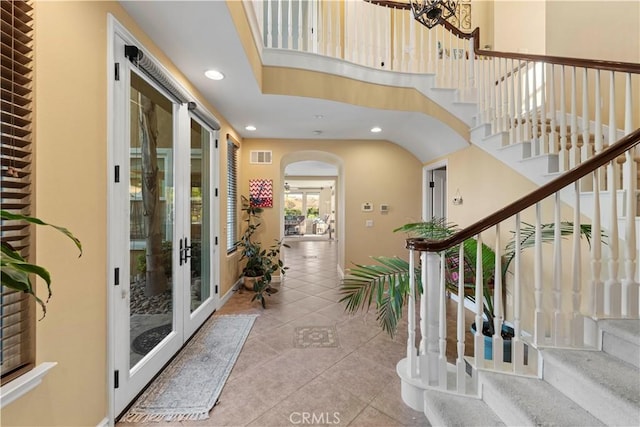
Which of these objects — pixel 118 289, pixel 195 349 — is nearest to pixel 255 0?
pixel 118 289

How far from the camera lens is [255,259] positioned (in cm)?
403

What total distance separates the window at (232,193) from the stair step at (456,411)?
10.1 ft

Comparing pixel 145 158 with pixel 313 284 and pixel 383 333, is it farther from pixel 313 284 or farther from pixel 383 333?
pixel 313 284

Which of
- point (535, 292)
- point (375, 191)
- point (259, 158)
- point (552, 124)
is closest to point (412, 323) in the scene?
point (535, 292)

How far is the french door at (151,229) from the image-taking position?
1646 mm

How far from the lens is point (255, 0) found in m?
2.47

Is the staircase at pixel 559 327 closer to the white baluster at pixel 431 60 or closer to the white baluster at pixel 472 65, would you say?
the white baluster at pixel 472 65

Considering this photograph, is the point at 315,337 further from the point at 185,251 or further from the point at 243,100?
the point at 243,100

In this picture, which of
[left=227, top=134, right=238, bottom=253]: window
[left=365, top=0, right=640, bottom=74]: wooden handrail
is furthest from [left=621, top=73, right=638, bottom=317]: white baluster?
[left=227, top=134, right=238, bottom=253]: window

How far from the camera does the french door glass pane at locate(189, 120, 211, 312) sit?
2.75 meters

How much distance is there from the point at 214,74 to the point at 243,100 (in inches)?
22.9

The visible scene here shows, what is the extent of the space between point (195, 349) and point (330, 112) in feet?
9.71

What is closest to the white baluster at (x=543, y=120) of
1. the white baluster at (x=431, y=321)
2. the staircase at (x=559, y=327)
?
the staircase at (x=559, y=327)

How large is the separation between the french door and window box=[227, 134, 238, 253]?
35.4 inches
